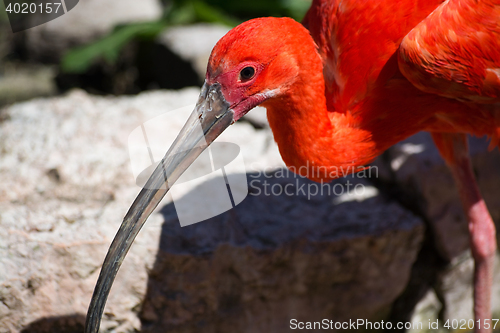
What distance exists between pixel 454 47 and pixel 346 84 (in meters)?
0.49

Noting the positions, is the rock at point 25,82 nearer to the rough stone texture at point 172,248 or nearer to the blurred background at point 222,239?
the blurred background at point 222,239

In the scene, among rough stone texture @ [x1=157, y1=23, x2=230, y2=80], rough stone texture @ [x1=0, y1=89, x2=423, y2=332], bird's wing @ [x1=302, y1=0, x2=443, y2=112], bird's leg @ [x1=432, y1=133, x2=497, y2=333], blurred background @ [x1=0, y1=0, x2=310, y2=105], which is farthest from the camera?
blurred background @ [x1=0, y1=0, x2=310, y2=105]

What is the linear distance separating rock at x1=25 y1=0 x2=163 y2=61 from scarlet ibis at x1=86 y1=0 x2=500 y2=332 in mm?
4565

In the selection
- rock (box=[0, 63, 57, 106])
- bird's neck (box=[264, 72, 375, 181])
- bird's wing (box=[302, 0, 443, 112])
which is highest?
bird's wing (box=[302, 0, 443, 112])

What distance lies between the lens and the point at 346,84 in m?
2.28

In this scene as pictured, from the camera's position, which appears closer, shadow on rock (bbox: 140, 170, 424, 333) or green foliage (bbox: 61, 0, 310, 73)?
shadow on rock (bbox: 140, 170, 424, 333)

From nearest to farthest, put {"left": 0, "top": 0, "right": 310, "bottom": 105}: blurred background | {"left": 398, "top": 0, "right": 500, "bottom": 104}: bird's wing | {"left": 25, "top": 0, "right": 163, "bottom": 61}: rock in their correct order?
{"left": 398, "top": 0, "right": 500, "bottom": 104}: bird's wing, {"left": 0, "top": 0, "right": 310, "bottom": 105}: blurred background, {"left": 25, "top": 0, "right": 163, "bottom": 61}: rock

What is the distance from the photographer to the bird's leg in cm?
272

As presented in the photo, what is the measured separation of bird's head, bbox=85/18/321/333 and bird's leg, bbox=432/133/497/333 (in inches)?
46.1

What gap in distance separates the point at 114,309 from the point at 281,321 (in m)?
0.95

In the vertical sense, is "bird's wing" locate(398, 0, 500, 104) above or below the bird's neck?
above

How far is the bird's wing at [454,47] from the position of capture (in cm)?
202

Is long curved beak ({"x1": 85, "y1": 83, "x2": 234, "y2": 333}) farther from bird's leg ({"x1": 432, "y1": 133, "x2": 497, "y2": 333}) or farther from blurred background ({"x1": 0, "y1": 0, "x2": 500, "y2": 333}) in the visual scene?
bird's leg ({"x1": 432, "y1": 133, "x2": 497, "y2": 333})

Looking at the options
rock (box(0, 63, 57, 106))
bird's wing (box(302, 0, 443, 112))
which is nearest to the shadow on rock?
bird's wing (box(302, 0, 443, 112))
